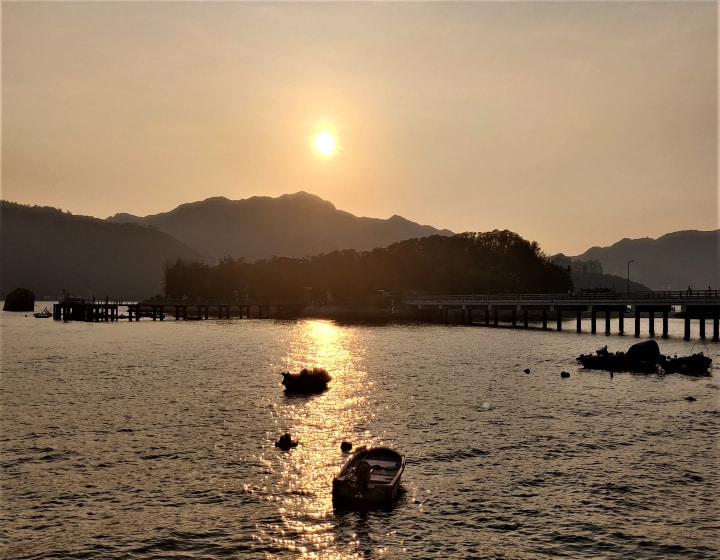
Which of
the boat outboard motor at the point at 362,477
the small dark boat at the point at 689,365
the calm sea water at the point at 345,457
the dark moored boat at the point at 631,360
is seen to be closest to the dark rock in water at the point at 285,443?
the calm sea water at the point at 345,457

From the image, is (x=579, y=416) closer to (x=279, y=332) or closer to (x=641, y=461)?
(x=641, y=461)

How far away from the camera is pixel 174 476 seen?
34.8m

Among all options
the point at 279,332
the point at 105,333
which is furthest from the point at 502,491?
the point at 105,333

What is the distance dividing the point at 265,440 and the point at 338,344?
76.3m

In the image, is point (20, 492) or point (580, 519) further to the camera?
point (20, 492)

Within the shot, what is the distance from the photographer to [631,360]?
80.5m

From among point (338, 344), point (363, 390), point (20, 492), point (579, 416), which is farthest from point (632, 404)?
point (338, 344)

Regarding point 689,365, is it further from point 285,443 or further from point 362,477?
point 362,477

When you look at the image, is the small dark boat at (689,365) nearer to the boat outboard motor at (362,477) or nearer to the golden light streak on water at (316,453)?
the golden light streak on water at (316,453)

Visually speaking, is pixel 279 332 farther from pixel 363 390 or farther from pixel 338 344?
pixel 363 390

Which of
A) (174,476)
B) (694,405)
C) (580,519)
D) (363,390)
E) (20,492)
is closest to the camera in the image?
(580,519)

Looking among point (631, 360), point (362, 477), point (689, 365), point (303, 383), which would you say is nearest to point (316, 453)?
point (362, 477)

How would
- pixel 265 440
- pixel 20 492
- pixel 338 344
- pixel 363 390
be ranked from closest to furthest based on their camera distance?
pixel 20 492 → pixel 265 440 → pixel 363 390 → pixel 338 344

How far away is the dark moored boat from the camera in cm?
7969
